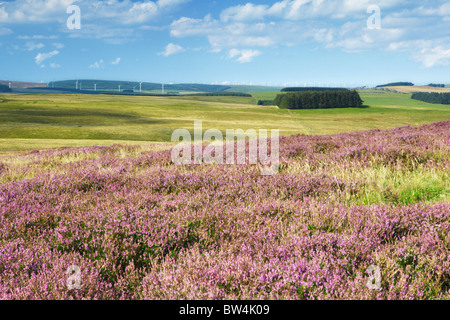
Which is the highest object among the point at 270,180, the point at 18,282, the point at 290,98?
the point at 290,98

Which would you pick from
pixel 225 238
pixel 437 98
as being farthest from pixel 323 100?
pixel 225 238

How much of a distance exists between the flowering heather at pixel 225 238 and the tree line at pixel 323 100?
146764 mm

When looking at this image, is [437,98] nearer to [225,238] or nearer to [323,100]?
[323,100]

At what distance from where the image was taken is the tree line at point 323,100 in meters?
145

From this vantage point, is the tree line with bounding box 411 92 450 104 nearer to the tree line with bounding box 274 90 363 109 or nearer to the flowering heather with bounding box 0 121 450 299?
the tree line with bounding box 274 90 363 109

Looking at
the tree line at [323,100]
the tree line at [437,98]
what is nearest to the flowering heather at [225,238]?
the tree line at [323,100]

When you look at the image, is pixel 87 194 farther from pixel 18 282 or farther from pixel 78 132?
pixel 78 132

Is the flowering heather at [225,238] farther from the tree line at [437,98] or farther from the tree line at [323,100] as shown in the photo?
the tree line at [437,98]

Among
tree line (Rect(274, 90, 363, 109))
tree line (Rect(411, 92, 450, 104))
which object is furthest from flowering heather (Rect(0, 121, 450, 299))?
tree line (Rect(411, 92, 450, 104))

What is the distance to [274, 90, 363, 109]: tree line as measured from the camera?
145 meters

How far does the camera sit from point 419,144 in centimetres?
853

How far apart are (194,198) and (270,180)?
1503 mm

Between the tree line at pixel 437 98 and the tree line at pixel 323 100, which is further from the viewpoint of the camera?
the tree line at pixel 437 98

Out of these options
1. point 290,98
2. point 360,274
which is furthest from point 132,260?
point 290,98
